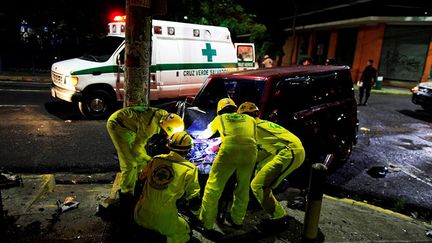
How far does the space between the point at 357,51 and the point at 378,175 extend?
660 inches

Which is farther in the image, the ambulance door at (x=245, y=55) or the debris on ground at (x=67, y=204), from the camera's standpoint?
the ambulance door at (x=245, y=55)

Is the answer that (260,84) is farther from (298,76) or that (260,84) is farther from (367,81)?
(367,81)

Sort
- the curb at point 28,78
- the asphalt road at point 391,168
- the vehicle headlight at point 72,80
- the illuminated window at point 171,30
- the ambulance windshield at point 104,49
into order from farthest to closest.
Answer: the curb at point 28,78 < the illuminated window at point 171,30 < the ambulance windshield at point 104,49 < the vehicle headlight at point 72,80 < the asphalt road at point 391,168

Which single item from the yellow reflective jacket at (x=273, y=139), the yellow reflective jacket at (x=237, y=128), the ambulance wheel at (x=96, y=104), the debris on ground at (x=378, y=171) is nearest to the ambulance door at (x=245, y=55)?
the ambulance wheel at (x=96, y=104)

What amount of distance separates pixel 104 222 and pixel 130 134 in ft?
3.31

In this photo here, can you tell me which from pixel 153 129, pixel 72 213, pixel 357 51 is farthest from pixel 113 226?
pixel 357 51

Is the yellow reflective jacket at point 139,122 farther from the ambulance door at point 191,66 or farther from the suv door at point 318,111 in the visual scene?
the ambulance door at point 191,66

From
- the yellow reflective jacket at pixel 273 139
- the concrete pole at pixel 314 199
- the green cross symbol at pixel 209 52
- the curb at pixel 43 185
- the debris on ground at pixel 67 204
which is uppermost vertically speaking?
the green cross symbol at pixel 209 52

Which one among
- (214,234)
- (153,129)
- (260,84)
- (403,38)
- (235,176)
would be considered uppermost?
(403,38)

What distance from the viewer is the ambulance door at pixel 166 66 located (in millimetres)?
8219

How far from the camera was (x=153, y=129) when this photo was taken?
3717 mm

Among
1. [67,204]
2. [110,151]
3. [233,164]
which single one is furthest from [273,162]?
[110,151]

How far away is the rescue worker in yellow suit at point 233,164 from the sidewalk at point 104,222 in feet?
1.02

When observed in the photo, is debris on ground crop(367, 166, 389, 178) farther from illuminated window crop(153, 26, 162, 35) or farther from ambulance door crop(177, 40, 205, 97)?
illuminated window crop(153, 26, 162, 35)
